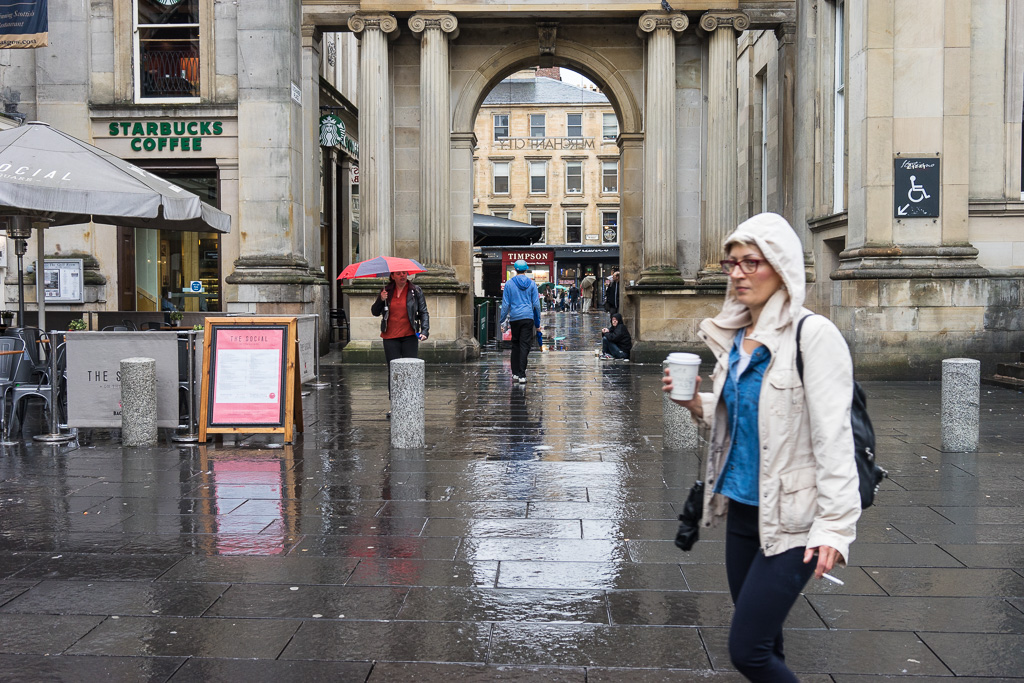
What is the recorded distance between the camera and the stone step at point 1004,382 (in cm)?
1415

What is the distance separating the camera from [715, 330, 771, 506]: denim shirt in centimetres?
322

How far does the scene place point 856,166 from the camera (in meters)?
15.7

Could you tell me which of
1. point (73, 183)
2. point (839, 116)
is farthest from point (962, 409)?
point (839, 116)

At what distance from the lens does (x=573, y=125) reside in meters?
66.4

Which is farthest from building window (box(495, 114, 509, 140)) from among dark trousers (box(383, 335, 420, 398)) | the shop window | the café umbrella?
the café umbrella

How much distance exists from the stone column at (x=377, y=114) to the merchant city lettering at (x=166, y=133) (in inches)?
112

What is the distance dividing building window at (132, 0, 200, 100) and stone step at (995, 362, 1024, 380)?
1521cm

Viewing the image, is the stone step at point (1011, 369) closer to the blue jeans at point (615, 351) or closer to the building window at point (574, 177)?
the blue jeans at point (615, 351)

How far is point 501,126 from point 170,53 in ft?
159

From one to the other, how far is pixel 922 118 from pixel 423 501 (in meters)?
11.7

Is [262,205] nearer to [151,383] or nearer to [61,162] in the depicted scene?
[61,162]

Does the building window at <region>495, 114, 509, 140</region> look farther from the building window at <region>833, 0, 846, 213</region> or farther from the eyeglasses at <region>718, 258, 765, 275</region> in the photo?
the eyeglasses at <region>718, 258, 765, 275</region>

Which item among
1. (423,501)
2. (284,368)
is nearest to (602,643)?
(423,501)

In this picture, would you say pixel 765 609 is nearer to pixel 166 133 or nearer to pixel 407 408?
pixel 407 408
